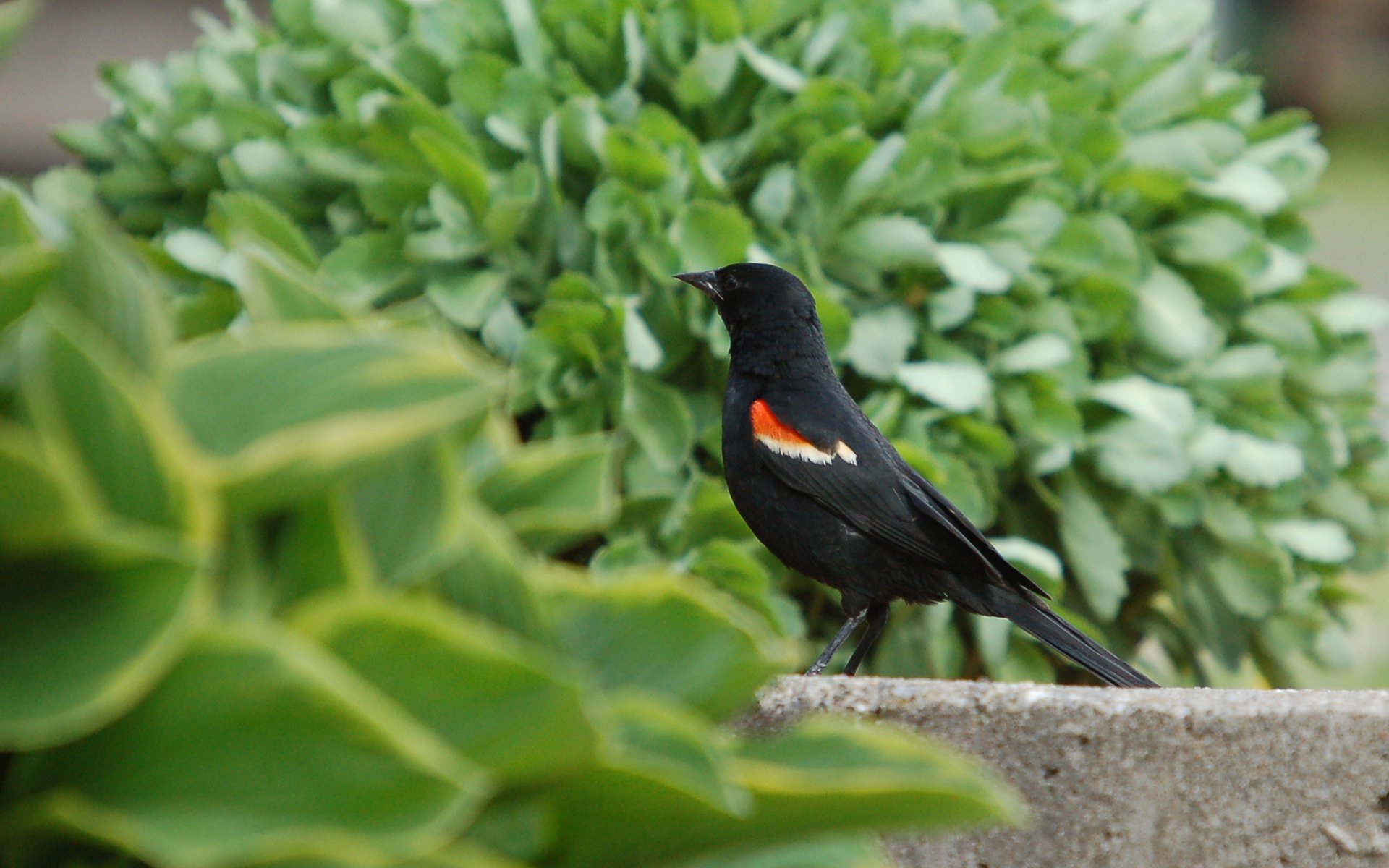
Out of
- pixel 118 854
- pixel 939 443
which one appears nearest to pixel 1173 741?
pixel 939 443

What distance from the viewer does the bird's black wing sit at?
98.1 inches

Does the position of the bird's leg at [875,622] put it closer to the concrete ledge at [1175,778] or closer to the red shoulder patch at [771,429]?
the red shoulder patch at [771,429]

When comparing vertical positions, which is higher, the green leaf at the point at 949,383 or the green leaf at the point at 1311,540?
the green leaf at the point at 949,383

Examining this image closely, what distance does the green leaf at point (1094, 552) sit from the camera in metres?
2.69

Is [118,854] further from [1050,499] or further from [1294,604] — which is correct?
[1294,604]

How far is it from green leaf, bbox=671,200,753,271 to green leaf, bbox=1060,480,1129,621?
864mm

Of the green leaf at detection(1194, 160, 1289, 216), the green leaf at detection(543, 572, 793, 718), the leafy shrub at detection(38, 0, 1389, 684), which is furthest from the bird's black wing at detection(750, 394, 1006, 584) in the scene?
the green leaf at detection(543, 572, 793, 718)

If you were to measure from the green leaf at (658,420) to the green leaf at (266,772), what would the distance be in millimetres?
1903

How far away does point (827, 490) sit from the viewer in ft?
8.38

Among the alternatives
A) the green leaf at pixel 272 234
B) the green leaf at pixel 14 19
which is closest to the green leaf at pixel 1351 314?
the green leaf at pixel 272 234

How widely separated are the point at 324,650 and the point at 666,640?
0.19m

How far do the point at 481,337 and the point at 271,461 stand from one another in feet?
6.75

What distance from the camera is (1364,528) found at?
3.21 meters

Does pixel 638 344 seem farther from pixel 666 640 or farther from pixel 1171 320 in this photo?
pixel 666 640
